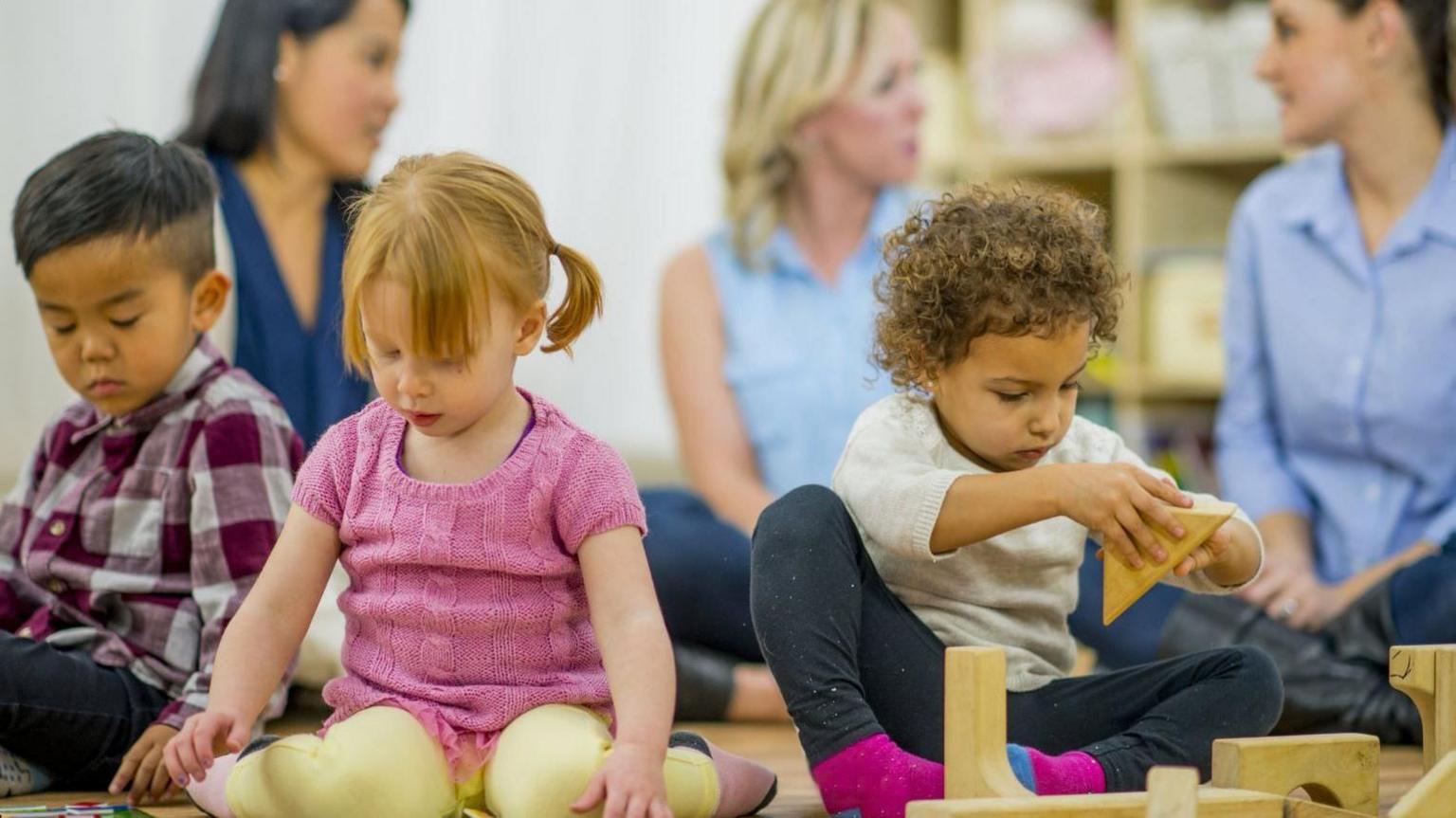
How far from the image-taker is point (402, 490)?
1.12 meters

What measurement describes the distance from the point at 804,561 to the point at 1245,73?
85.4 inches

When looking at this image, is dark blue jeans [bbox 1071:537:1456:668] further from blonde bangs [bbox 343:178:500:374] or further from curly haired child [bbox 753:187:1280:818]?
blonde bangs [bbox 343:178:500:374]

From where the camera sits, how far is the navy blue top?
1832 millimetres

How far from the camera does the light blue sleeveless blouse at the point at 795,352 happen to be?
2129 mm

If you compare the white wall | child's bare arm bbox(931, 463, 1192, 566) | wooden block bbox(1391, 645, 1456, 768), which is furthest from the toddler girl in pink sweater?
the white wall

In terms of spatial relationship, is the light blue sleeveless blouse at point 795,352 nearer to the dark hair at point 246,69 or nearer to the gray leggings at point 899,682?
the dark hair at point 246,69

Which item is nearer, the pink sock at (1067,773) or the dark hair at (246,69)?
the pink sock at (1067,773)

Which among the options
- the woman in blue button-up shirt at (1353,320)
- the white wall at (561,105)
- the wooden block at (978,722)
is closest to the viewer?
the wooden block at (978,722)

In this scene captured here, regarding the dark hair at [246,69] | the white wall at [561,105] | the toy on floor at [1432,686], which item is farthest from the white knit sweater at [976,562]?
the white wall at [561,105]

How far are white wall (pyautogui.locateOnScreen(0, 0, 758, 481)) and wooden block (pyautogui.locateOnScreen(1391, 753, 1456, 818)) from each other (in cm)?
180

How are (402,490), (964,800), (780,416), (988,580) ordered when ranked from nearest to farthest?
(964,800)
(402,490)
(988,580)
(780,416)

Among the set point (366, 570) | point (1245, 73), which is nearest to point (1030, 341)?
point (366, 570)

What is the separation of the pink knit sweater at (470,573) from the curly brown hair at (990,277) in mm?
247

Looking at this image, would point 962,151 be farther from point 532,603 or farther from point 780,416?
point 532,603
